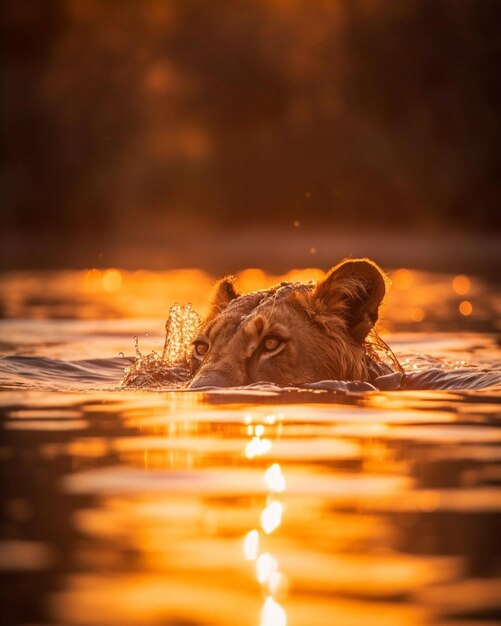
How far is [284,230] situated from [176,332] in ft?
132

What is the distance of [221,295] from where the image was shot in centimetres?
1003

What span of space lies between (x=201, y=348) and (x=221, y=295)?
23.0 inches

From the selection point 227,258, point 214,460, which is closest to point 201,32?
point 227,258

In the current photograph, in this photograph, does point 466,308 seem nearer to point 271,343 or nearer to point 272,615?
point 271,343

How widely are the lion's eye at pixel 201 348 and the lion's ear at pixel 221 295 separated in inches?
17.2

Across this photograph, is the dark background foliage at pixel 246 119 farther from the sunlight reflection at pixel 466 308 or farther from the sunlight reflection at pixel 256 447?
the sunlight reflection at pixel 256 447

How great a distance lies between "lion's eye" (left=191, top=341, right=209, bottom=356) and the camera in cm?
950

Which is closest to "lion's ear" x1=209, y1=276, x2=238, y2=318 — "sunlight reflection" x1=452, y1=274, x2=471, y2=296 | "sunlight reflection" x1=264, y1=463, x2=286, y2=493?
"sunlight reflection" x1=264, y1=463, x2=286, y2=493

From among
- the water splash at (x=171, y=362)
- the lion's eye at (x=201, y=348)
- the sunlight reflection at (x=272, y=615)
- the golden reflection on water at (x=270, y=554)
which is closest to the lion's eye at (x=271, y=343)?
the lion's eye at (x=201, y=348)

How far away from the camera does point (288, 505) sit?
5719 millimetres

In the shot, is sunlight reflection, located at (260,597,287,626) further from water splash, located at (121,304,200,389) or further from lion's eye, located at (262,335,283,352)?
water splash, located at (121,304,200,389)

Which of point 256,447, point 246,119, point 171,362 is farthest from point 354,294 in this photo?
point 246,119

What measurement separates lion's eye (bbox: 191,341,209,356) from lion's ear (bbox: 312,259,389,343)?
71cm

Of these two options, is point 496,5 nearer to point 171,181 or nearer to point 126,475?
point 171,181
